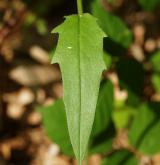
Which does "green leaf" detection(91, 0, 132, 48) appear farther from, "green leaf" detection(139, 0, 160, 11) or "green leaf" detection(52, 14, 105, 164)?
"green leaf" detection(52, 14, 105, 164)

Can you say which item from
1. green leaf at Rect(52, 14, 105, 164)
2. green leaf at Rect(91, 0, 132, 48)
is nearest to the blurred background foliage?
green leaf at Rect(91, 0, 132, 48)

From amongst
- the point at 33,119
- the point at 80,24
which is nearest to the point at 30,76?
the point at 33,119

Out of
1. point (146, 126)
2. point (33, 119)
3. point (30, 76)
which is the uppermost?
point (146, 126)

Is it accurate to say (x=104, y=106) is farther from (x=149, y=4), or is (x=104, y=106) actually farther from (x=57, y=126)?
(x=149, y=4)

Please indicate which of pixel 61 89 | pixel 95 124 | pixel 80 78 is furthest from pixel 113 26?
pixel 61 89

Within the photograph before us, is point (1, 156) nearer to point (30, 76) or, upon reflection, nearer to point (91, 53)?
point (30, 76)
